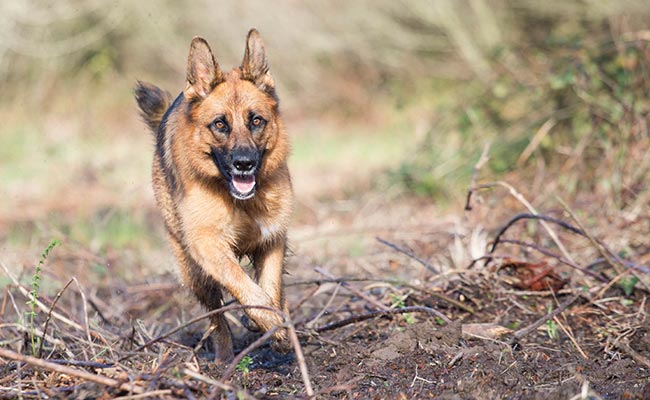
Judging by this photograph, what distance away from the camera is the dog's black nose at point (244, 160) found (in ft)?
14.9

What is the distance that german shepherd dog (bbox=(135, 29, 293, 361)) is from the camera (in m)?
4.61

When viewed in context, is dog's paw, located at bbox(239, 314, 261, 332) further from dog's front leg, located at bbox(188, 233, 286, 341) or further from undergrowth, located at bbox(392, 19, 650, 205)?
undergrowth, located at bbox(392, 19, 650, 205)

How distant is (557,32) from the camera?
1388 centimetres

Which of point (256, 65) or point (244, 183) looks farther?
point (256, 65)

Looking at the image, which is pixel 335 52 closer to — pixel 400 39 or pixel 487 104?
pixel 400 39

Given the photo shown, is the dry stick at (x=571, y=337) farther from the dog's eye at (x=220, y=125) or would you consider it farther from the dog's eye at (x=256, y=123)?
the dog's eye at (x=220, y=125)

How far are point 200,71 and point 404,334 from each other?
6.77ft

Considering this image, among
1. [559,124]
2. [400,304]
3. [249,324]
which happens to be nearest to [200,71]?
[249,324]

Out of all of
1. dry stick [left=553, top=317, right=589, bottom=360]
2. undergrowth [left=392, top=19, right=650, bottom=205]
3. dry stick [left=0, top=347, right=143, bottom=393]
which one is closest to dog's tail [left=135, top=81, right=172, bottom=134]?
dry stick [left=0, top=347, right=143, bottom=393]

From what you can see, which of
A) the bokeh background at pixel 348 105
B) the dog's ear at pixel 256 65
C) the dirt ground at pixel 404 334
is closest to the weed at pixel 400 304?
the dirt ground at pixel 404 334

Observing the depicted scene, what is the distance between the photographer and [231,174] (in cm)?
465

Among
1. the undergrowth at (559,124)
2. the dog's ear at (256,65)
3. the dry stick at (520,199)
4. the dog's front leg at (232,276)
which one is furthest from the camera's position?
the undergrowth at (559,124)

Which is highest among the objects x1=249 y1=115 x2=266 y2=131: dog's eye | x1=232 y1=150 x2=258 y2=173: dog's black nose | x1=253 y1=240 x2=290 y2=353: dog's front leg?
x1=249 y1=115 x2=266 y2=131: dog's eye

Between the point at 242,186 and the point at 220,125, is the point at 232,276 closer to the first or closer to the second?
the point at 242,186
